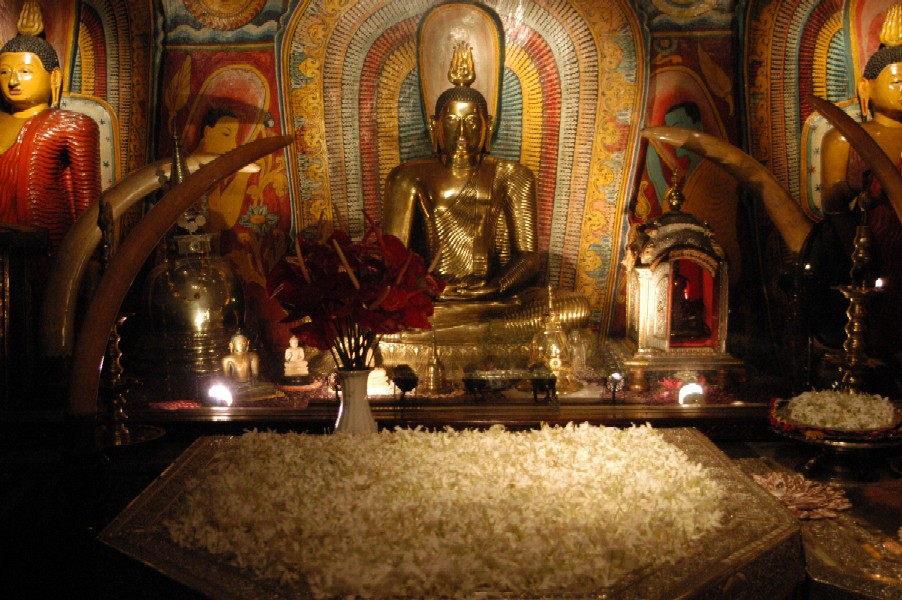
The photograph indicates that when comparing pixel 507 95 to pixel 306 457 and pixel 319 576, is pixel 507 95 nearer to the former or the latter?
pixel 306 457

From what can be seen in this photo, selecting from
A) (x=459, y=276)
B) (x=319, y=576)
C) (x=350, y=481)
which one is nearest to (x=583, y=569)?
(x=319, y=576)

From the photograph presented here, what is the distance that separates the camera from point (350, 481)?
58.3 inches

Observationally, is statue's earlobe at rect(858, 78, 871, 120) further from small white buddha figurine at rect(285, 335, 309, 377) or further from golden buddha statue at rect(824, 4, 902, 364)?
small white buddha figurine at rect(285, 335, 309, 377)

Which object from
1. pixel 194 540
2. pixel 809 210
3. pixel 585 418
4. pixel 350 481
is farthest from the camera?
pixel 809 210

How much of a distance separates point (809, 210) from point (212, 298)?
274 centimetres

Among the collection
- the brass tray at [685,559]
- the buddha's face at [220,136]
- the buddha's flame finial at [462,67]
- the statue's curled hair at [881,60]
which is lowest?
the brass tray at [685,559]

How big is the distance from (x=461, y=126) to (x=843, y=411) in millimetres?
2508

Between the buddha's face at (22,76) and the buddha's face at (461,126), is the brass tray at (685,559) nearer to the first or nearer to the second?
the buddha's face at (461,126)

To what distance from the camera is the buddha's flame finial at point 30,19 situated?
415 centimetres

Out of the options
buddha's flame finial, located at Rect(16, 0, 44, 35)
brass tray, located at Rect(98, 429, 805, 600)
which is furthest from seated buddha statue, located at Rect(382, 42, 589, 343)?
brass tray, located at Rect(98, 429, 805, 600)

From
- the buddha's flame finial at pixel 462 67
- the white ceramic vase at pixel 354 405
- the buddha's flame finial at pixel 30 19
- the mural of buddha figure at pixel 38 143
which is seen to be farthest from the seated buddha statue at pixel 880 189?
the buddha's flame finial at pixel 30 19

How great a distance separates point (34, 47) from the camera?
13.5 ft

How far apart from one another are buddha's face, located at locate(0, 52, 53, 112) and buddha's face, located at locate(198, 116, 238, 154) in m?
0.73

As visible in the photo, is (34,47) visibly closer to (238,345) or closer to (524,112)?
(238,345)
